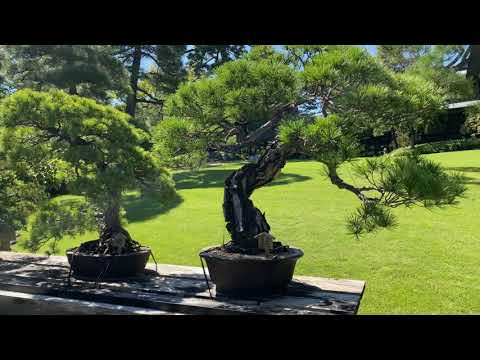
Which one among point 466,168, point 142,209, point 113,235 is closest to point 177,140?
point 113,235

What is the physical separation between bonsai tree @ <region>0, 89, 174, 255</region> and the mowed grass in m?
0.66

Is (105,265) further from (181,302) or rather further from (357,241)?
(357,241)

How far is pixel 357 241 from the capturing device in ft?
14.0

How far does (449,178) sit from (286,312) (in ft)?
2.80

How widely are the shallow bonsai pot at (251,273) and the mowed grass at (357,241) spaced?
0.22 metres

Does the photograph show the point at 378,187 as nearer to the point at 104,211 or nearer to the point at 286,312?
the point at 286,312

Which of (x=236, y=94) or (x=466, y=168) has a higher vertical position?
(x=236, y=94)

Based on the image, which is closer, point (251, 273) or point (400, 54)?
point (251, 273)

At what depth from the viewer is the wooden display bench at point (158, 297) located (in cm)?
192

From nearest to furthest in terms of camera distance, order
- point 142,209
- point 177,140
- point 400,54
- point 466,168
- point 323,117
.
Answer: point 323,117 < point 177,140 < point 142,209 < point 466,168 < point 400,54

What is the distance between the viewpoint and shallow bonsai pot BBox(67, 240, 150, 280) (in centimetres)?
245

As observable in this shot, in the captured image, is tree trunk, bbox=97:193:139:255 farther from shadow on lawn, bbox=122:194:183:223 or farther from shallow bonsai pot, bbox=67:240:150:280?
shadow on lawn, bbox=122:194:183:223

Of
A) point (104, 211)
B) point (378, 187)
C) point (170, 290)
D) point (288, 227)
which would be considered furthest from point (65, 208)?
point (288, 227)

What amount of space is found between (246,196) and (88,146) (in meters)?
0.90
